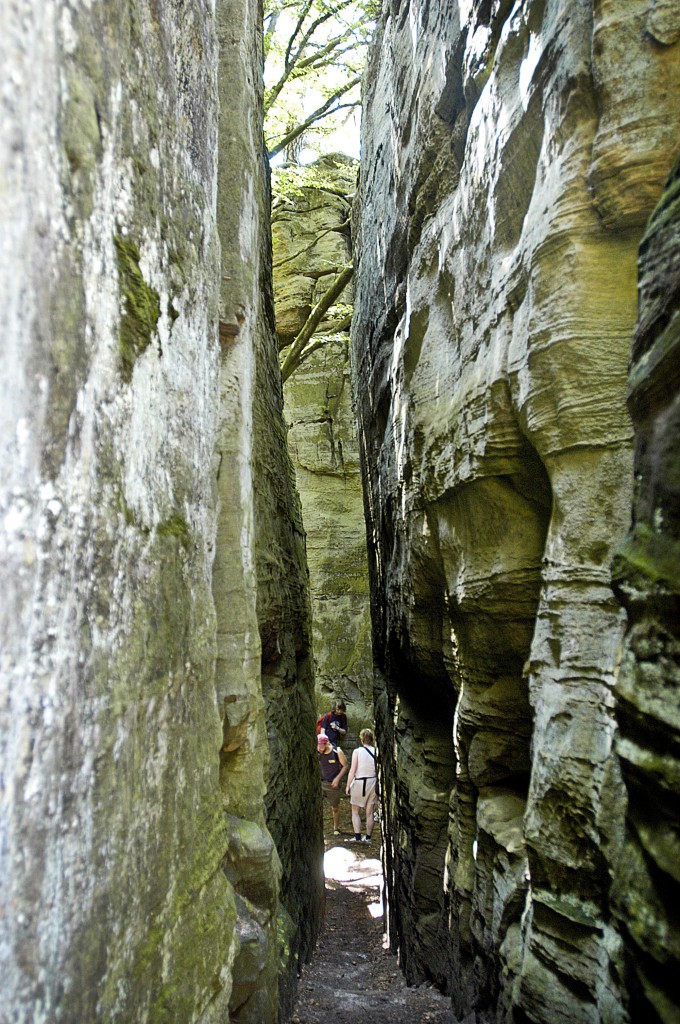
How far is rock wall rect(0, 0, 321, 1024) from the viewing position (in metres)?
1.76

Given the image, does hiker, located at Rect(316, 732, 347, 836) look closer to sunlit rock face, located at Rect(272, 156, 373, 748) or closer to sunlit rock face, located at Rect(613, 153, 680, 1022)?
sunlit rock face, located at Rect(272, 156, 373, 748)

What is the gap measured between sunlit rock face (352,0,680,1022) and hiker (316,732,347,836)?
5.03m

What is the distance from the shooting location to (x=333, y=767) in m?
13.0

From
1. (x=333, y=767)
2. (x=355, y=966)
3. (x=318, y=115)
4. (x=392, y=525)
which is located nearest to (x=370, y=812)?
(x=333, y=767)

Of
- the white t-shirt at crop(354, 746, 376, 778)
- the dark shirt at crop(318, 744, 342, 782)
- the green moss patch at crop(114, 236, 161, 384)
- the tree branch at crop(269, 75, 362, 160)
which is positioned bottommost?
the dark shirt at crop(318, 744, 342, 782)

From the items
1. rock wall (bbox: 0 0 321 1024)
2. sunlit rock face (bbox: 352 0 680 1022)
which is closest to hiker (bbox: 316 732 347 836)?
sunlit rock face (bbox: 352 0 680 1022)

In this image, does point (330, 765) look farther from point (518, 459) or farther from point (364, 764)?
point (518, 459)

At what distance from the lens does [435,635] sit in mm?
6957

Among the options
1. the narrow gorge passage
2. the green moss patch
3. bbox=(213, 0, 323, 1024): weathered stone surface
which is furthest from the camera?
bbox=(213, 0, 323, 1024): weathered stone surface

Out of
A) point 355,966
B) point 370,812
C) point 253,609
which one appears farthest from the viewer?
point 370,812

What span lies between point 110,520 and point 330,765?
1161 cm

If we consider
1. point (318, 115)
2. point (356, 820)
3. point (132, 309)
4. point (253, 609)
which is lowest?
point (356, 820)

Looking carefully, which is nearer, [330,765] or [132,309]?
[132,309]

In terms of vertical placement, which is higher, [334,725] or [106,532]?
[106,532]
